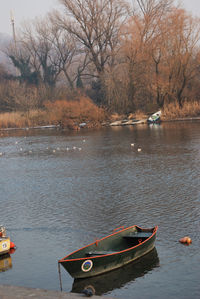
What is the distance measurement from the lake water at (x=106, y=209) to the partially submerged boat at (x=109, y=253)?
11.4 inches

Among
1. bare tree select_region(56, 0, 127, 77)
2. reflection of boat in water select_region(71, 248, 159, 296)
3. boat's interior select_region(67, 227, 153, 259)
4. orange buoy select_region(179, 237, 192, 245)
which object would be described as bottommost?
reflection of boat in water select_region(71, 248, 159, 296)

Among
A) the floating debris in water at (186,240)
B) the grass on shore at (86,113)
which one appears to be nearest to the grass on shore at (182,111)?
the grass on shore at (86,113)

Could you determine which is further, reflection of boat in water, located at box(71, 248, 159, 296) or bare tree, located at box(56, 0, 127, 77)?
bare tree, located at box(56, 0, 127, 77)

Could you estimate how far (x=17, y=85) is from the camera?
3391 inches

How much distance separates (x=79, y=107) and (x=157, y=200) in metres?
46.1

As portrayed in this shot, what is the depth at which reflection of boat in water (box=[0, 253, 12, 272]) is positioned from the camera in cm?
1490

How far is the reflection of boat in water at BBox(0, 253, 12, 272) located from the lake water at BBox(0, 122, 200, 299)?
0.09 metres

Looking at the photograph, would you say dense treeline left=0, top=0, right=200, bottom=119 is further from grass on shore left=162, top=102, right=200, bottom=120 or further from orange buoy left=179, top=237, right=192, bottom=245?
orange buoy left=179, top=237, right=192, bottom=245

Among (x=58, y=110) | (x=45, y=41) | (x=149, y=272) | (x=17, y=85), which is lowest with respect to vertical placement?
(x=149, y=272)

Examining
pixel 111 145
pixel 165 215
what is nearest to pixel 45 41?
pixel 111 145

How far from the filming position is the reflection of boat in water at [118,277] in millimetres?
12938

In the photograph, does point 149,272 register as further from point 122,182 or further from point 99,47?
point 99,47

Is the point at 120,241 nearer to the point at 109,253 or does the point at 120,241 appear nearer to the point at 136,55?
the point at 109,253

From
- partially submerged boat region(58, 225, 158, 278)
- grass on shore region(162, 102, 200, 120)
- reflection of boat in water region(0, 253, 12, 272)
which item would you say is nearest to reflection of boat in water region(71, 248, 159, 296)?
partially submerged boat region(58, 225, 158, 278)
